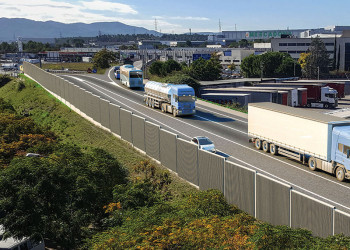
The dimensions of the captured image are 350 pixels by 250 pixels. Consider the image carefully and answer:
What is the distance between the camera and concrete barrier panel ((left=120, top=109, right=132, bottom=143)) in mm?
38531

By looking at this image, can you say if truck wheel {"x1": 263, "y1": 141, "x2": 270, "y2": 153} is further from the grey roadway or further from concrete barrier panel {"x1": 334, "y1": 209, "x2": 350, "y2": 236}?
concrete barrier panel {"x1": 334, "y1": 209, "x2": 350, "y2": 236}

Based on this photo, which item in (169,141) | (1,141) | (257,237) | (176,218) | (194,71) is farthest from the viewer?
(194,71)

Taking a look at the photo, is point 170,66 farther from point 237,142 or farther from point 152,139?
point 152,139

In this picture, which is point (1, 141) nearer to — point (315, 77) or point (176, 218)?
point (176, 218)

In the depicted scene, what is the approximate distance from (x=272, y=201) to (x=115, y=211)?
7311mm

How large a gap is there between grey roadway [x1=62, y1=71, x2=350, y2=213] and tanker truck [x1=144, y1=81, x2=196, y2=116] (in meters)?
0.80

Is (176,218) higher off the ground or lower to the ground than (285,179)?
higher

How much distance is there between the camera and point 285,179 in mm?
27312

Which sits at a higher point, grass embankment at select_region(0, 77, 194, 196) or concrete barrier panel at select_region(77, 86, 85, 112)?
concrete barrier panel at select_region(77, 86, 85, 112)

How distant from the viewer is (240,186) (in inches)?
885

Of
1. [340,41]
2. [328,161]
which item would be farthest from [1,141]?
[340,41]

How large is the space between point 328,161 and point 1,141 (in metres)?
24.2

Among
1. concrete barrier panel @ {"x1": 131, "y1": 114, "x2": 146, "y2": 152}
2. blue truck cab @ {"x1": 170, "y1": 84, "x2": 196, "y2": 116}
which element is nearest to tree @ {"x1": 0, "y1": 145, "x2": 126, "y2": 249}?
concrete barrier panel @ {"x1": 131, "y1": 114, "x2": 146, "y2": 152}

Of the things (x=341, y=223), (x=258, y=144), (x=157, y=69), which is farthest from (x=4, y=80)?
(x=341, y=223)
